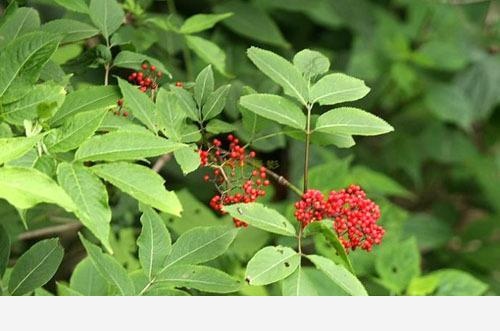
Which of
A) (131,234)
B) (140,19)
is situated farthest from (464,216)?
(140,19)

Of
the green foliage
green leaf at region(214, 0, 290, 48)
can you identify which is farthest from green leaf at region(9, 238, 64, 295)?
green leaf at region(214, 0, 290, 48)

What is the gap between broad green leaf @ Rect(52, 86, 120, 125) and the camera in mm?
835

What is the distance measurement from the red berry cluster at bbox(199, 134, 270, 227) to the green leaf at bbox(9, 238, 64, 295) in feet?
0.58

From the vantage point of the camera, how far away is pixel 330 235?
0.78m

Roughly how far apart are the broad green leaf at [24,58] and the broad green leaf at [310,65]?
0.83 feet


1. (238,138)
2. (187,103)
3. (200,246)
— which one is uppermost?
(187,103)

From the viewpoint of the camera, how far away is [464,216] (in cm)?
269

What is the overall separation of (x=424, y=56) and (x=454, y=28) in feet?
0.49

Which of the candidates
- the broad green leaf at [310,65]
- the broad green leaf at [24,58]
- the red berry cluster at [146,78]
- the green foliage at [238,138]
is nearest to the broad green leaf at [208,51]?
the green foliage at [238,138]

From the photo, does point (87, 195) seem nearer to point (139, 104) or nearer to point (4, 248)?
point (139, 104)

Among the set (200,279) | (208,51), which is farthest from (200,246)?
(208,51)

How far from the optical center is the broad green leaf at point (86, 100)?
83 cm

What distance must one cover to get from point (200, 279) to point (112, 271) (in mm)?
88

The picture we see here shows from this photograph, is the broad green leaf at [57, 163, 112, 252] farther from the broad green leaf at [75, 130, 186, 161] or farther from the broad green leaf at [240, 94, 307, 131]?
the broad green leaf at [240, 94, 307, 131]
